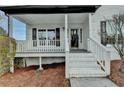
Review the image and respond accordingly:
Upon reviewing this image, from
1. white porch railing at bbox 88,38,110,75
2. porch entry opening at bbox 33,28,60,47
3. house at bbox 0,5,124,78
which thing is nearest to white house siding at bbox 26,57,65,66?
house at bbox 0,5,124,78

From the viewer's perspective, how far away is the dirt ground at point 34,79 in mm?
11648

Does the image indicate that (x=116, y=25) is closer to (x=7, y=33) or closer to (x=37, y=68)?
(x=37, y=68)

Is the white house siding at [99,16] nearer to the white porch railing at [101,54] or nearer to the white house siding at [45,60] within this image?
the white porch railing at [101,54]

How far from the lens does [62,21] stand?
16859 mm

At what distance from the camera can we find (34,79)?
1262 centimetres

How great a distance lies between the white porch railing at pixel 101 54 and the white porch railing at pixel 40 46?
7.41 ft

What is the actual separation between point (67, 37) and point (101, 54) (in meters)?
4.23

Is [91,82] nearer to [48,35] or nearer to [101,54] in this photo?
[101,54]

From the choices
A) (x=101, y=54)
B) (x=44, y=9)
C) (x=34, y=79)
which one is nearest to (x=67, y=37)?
(x=44, y=9)

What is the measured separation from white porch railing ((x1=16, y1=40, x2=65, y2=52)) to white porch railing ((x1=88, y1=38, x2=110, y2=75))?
88.9 inches

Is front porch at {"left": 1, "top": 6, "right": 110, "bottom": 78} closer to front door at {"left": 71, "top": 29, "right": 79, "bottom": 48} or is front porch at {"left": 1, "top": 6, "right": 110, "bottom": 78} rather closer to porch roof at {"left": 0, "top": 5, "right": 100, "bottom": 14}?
front door at {"left": 71, "top": 29, "right": 79, "bottom": 48}

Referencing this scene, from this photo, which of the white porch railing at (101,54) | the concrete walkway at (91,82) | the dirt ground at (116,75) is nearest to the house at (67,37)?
the white porch railing at (101,54)
